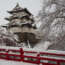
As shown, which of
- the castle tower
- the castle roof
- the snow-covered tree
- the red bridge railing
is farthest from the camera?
the castle roof

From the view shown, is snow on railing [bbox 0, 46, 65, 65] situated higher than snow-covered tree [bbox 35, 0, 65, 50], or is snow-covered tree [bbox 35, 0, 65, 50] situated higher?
snow-covered tree [bbox 35, 0, 65, 50]

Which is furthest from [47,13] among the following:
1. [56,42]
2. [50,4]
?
[56,42]

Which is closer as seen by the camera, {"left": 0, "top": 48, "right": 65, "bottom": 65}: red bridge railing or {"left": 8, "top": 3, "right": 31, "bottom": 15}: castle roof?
{"left": 0, "top": 48, "right": 65, "bottom": 65}: red bridge railing

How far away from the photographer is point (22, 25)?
13.2 feet

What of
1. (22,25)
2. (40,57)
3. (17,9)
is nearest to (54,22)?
(40,57)

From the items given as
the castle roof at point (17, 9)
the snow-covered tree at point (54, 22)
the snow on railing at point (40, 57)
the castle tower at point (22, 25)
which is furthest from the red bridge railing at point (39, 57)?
the castle roof at point (17, 9)

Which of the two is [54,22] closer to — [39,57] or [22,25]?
[39,57]

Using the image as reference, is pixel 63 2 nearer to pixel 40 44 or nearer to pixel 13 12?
pixel 40 44

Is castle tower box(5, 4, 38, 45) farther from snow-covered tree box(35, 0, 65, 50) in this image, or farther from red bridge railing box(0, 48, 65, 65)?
red bridge railing box(0, 48, 65, 65)

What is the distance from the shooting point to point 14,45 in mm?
3736

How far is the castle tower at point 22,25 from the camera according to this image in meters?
3.74

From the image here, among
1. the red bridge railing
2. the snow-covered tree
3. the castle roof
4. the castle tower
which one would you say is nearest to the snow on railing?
the red bridge railing

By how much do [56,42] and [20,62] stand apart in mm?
1237

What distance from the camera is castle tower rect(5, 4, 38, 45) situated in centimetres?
374
